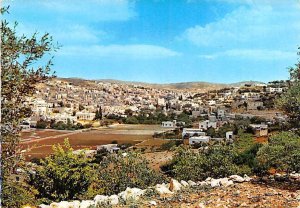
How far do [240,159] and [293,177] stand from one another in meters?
17.3

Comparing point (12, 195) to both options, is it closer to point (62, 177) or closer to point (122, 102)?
point (62, 177)

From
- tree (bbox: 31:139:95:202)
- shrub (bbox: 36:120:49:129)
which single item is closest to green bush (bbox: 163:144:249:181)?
tree (bbox: 31:139:95:202)

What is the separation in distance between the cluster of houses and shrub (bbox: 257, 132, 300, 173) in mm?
63975

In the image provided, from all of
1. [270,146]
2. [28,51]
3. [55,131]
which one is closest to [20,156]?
[28,51]

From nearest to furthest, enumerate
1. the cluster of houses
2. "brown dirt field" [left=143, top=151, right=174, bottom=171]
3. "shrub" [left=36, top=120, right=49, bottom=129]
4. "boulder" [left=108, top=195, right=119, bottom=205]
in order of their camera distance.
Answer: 1. "boulder" [left=108, top=195, right=119, bottom=205]
2. "brown dirt field" [left=143, top=151, right=174, bottom=171]
3. "shrub" [left=36, top=120, right=49, bottom=129]
4. the cluster of houses

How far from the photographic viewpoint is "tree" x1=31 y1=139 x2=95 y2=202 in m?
12.6

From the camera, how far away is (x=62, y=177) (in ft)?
41.3

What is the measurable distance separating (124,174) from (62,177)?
5185 millimetres

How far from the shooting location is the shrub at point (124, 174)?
17.0m

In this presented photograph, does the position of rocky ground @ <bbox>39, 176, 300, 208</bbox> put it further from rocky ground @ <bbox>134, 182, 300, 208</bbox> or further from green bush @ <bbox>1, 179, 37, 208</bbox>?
green bush @ <bbox>1, 179, 37, 208</bbox>

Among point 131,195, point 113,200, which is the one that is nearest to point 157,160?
point 131,195

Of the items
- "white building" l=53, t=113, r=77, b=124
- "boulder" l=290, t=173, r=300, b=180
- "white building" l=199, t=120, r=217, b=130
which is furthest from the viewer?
"white building" l=53, t=113, r=77, b=124

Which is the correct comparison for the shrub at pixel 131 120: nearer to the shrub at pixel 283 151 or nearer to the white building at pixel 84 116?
the white building at pixel 84 116

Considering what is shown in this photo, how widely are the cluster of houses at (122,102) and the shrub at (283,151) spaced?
6398 centimetres
